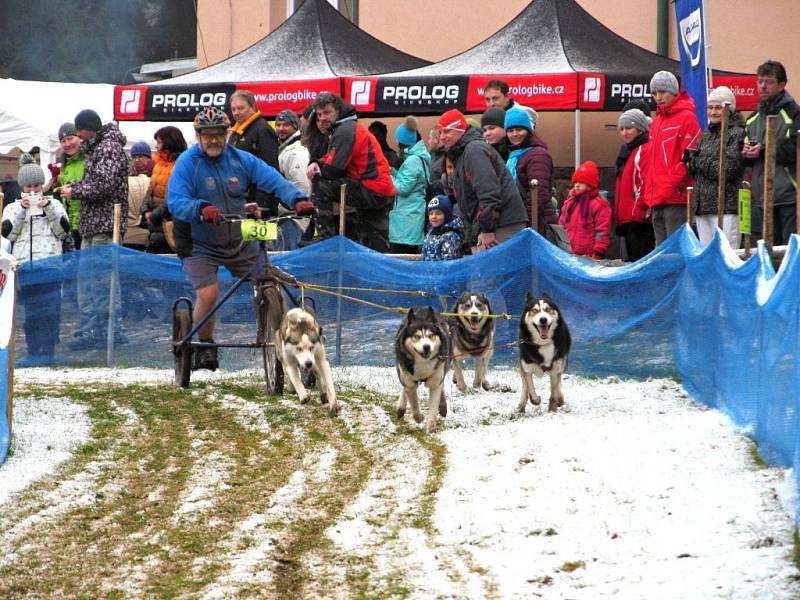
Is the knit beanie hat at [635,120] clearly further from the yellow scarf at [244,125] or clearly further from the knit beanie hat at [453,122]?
the yellow scarf at [244,125]

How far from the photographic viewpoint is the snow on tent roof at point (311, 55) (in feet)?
54.1

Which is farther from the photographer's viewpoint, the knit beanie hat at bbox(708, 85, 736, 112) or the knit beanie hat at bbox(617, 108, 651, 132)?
the knit beanie hat at bbox(617, 108, 651, 132)

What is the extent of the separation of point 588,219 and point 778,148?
2.84 m

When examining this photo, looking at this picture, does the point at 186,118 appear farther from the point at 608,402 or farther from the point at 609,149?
the point at 608,402

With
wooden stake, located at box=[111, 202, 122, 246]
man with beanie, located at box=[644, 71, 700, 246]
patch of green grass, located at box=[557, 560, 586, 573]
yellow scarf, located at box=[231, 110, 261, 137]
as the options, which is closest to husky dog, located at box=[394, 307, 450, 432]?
man with beanie, located at box=[644, 71, 700, 246]

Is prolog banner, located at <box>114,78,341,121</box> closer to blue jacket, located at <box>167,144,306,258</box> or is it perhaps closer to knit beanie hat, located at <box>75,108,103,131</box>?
knit beanie hat, located at <box>75,108,103,131</box>

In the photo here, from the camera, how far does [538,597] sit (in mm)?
5508

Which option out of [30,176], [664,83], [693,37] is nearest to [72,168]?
[30,176]

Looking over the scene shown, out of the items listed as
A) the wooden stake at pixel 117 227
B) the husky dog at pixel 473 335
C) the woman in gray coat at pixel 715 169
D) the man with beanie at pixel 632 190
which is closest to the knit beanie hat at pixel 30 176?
the wooden stake at pixel 117 227

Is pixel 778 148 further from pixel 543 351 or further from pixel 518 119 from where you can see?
pixel 518 119

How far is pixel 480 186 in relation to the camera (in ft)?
37.3

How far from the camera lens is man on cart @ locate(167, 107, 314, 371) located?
10758mm

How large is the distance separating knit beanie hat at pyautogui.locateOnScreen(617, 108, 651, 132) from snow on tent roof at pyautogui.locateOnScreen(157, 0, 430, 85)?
14.6 feet

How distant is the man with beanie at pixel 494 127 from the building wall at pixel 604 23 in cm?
360
